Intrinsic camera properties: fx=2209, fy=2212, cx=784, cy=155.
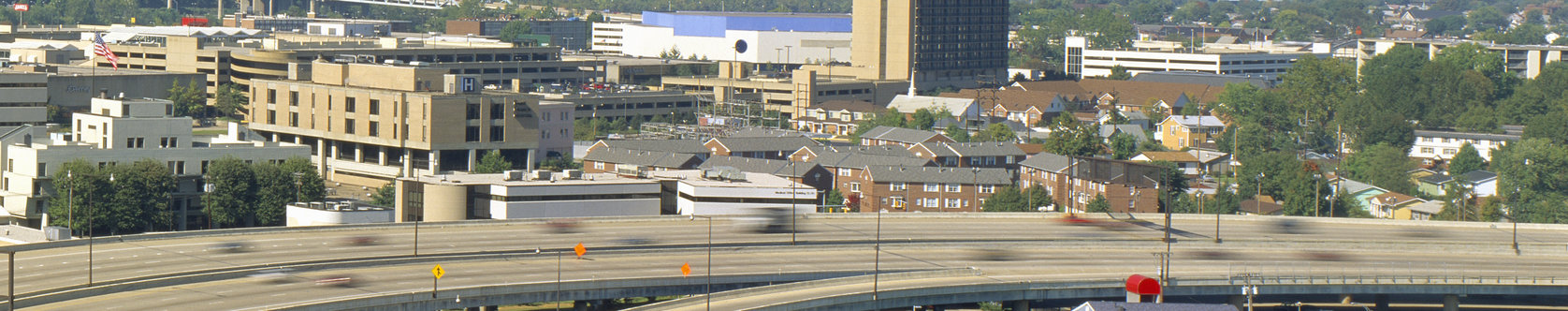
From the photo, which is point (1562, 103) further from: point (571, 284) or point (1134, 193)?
point (571, 284)

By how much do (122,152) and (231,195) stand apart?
20.6ft

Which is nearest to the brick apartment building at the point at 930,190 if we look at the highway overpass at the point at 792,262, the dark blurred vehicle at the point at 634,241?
the highway overpass at the point at 792,262

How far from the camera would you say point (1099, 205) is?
105375 millimetres

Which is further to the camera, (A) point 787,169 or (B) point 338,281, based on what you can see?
(A) point 787,169

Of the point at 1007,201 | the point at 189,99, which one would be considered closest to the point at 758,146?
the point at 1007,201

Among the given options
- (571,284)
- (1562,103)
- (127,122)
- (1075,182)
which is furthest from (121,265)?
(1562,103)

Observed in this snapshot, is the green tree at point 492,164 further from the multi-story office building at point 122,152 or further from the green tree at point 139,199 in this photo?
the green tree at point 139,199

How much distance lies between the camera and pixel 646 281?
→ 228ft

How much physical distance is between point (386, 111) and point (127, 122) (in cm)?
2188

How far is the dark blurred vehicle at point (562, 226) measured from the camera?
8344cm

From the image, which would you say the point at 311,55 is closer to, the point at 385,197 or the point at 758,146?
the point at 758,146

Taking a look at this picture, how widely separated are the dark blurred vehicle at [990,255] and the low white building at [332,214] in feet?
78.5

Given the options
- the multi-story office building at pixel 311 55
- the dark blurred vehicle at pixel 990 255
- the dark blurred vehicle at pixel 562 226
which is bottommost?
the dark blurred vehicle at pixel 990 255

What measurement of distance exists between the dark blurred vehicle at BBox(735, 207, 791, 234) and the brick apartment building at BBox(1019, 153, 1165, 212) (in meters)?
18.7
